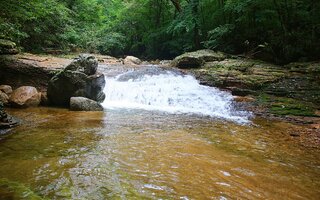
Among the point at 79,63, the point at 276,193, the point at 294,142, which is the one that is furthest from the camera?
the point at 79,63

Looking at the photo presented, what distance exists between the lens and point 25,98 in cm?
895

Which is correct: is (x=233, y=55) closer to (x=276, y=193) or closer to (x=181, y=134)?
(x=181, y=134)

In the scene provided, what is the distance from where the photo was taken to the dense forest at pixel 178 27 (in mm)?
13477

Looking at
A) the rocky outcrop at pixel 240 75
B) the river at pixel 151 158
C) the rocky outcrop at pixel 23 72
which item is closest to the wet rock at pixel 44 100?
the river at pixel 151 158

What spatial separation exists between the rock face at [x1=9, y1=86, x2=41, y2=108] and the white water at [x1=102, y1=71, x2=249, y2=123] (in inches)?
96.3

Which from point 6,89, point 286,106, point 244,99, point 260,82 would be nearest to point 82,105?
point 6,89

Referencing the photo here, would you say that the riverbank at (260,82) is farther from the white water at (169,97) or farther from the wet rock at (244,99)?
the white water at (169,97)

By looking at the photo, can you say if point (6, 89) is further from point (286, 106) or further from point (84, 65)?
point (286, 106)

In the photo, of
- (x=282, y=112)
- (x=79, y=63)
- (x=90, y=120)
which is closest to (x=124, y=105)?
(x=79, y=63)

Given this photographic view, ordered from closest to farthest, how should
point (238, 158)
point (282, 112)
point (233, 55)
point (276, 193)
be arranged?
point (276, 193)
point (238, 158)
point (282, 112)
point (233, 55)

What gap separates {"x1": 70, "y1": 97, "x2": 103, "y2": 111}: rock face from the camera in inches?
348

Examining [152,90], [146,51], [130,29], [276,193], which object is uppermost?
[130,29]

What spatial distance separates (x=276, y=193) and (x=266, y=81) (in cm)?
875

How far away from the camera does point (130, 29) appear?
25.1 metres
